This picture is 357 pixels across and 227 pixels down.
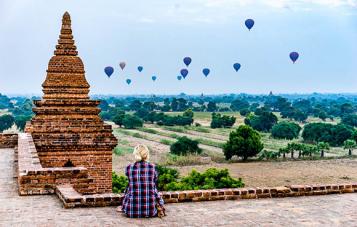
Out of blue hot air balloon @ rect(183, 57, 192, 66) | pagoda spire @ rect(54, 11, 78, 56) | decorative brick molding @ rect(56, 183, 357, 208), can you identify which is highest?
blue hot air balloon @ rect(183, 57, 192, 66)

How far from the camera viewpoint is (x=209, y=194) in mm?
9797

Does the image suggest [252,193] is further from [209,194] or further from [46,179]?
[46,179]

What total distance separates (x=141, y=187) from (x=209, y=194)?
1.93m

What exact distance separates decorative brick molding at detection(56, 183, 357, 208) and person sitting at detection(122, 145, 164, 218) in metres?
0.85

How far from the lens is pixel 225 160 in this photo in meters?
52.1

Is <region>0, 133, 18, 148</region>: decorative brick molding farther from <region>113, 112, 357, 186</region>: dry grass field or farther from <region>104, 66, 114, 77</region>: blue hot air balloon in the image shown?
<region>104, 66, 114, 77</region>: blue hot air balloon

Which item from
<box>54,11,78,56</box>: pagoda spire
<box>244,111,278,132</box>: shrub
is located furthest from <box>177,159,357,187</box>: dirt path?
<box>244,111,278,132</box>: shrub

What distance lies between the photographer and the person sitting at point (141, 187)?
27.1ft

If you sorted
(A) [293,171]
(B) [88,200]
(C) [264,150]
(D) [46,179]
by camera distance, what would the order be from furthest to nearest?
(C) [264,150] < (A) [293,171] < (D) [46,179] < (B) [88,200]

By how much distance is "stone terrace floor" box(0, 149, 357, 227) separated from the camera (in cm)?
812

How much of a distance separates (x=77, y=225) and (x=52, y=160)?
7.44 meters

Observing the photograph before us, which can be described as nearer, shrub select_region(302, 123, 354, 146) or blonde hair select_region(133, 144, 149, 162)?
blonde hair select_region(133, 144, 149, 162)

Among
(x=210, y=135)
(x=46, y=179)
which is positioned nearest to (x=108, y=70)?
(x=210, y=135)

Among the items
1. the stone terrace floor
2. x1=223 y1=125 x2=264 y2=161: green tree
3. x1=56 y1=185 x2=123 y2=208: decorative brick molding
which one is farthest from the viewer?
x1=223 y1=125 x2=264 y2=161: green tree
